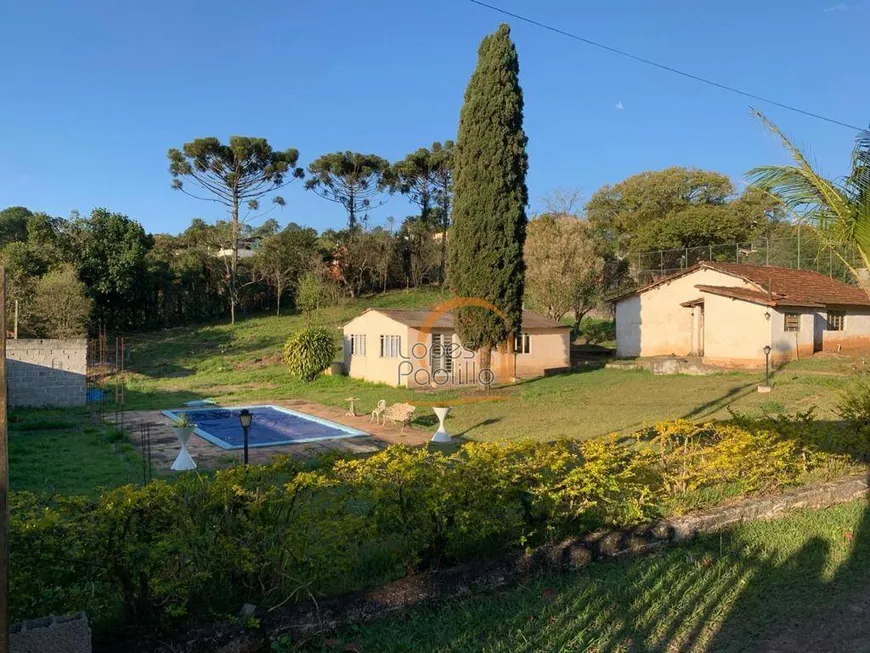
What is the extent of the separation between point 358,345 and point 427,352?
3.49 m

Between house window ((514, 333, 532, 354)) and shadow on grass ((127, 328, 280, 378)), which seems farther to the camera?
shadow on grass ((127, 328, 280, 378))

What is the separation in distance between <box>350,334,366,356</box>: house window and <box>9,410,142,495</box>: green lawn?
9.58 metres

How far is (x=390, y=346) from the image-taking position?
21.2m

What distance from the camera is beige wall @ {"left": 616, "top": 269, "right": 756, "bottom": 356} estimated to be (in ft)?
82.8

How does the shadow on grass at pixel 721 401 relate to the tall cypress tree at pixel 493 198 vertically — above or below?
below

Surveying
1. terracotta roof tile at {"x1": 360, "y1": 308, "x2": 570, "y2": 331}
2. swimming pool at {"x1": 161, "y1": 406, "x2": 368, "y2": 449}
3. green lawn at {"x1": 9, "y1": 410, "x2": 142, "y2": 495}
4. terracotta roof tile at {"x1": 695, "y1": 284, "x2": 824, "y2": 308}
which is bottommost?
swimming pool at {"x1": 161, "y1": 406, "x2": 368, "y2": 449}

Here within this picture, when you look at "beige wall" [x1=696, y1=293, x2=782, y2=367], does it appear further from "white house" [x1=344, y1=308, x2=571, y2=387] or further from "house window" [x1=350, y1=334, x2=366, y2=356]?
"house window" [x1=350, y1=334, x2=366, y2=356]

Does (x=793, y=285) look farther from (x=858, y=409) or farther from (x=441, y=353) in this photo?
(x=858, y=409)

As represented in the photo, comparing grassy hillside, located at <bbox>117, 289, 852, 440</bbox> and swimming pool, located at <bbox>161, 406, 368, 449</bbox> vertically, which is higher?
grassy hillside, located at <bbox>117, 289, 852, 440</bbox>

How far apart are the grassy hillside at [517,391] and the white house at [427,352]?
80cm

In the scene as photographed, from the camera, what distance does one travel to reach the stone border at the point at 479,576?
3119 millimetres

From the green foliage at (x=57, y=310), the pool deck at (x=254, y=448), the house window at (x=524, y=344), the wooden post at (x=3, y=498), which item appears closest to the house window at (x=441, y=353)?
the house window at (x=524, y=344)

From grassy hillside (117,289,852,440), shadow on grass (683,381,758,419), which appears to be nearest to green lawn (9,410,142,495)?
grassy hillside (117,289,852,440)

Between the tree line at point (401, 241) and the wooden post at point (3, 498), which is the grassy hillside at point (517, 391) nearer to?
the tree line at point (401, 241)
